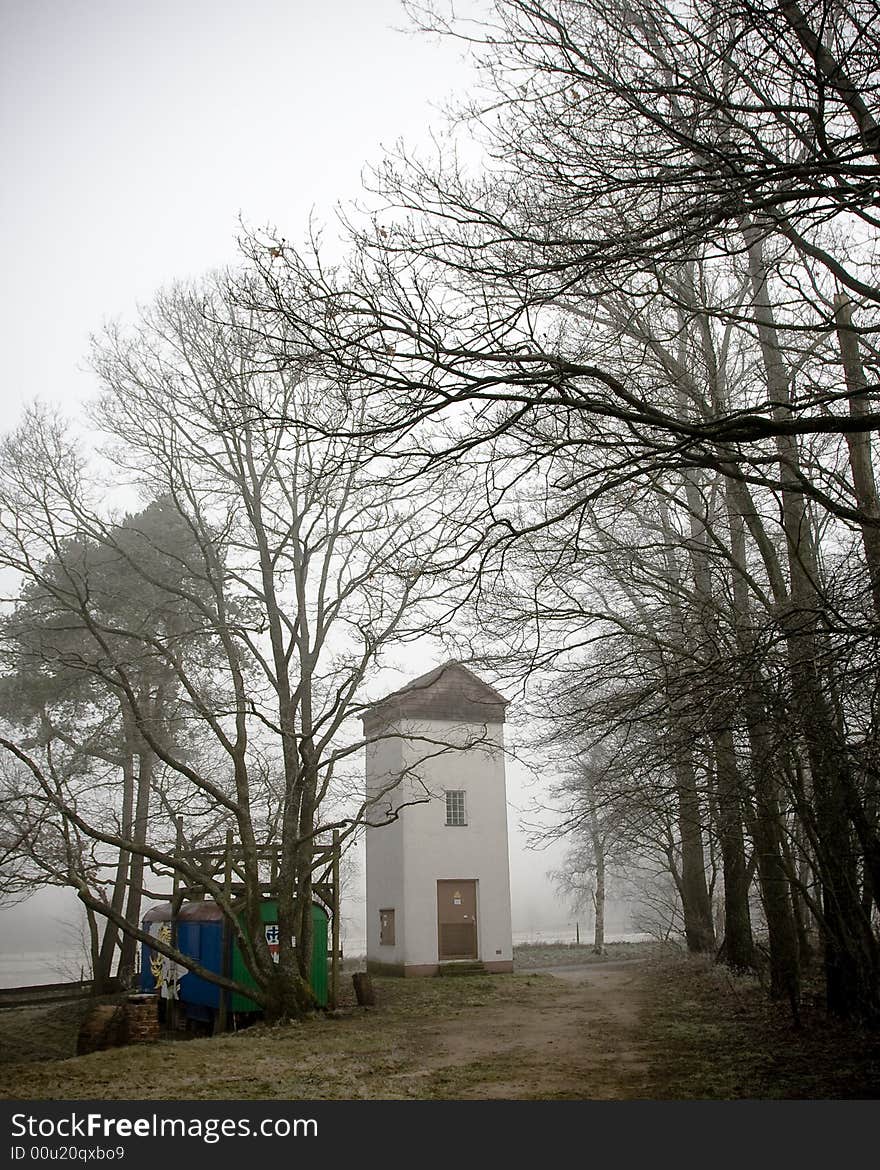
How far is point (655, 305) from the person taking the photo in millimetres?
10492

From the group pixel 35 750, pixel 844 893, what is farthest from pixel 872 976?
pixel 35 750

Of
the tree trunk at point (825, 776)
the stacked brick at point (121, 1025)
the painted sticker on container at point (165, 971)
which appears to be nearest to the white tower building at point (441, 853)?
the painted sticker on container at point (165, 971)

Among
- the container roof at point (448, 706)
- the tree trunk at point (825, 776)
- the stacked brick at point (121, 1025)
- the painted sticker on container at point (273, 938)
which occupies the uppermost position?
the container roof at point (448, 706)

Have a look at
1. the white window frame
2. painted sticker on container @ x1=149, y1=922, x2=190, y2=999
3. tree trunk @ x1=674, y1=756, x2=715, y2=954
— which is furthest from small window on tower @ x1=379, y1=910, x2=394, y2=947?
tree trunk @ x1=674, y1=756, x2=715, y2=954

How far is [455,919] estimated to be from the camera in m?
24.5

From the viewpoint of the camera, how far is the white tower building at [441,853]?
24.1m

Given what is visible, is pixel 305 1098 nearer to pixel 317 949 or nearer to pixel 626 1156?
pixel 626 1156

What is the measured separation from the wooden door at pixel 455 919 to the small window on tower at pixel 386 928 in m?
1.35

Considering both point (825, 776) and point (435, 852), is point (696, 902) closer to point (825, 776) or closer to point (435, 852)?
point (435, 852)

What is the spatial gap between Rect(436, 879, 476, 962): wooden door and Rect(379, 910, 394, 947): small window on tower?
1.35 metres

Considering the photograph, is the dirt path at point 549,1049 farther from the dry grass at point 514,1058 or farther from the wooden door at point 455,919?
the wooden door at point 455,919

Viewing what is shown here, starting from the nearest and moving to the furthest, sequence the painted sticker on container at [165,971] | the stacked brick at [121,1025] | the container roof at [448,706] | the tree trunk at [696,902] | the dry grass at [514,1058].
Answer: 1. the dry grass at [514,1058]
2. the stacked brick at [121,1025]
3. the painted sticker on container at [165,971]
4. the tree trunk at [696,902]
5. the container roof at [448,706]

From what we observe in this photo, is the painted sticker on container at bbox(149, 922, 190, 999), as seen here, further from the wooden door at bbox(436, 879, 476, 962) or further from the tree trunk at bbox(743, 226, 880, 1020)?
the tree trunk at bbox(743, 226, 880, 1020)

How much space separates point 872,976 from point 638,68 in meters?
8.18
